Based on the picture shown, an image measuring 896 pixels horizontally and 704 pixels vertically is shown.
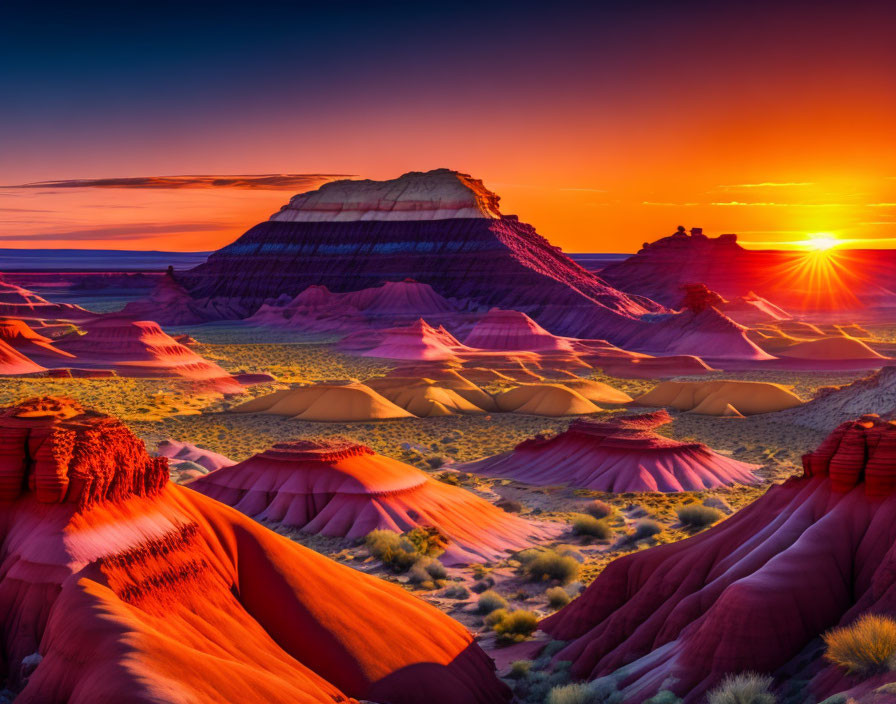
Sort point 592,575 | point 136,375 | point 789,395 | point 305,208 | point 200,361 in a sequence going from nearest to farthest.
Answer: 1. point 592,575
2. point 789,395
3. point 136,375
4. point 200,361
5. point 305,208

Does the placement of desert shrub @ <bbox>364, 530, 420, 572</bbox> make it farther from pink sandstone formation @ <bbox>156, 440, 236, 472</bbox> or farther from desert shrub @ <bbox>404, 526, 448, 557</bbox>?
pink sandstone formation @ <bbox>156, 440, 236, 472</bbox>

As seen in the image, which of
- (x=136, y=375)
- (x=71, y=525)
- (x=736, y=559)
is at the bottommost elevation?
(x=136, y=375)

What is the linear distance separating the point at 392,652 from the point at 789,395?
48.3 m

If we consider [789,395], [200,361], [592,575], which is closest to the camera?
[592,575]

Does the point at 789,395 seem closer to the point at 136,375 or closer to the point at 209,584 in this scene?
the point at 136,375

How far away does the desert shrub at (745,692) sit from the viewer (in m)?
10.8

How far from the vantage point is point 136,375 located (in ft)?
225

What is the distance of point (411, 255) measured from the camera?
149375 millimetres

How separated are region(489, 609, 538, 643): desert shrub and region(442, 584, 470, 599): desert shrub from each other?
302 centimetres

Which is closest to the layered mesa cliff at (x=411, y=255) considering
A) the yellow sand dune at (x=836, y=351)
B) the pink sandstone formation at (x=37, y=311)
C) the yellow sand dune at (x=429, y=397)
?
the pink sandstone formation at (x=37, y=311)

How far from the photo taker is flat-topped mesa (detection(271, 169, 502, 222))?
157 meters

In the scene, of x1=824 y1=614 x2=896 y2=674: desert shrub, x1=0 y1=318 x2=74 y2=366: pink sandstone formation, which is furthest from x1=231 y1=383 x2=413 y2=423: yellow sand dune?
x1=824 y1=614 x2=896 y2=674: desert shrub

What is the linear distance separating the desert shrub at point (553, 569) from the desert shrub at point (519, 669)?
251 inches

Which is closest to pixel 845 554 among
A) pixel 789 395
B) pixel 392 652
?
pixel 392 652
